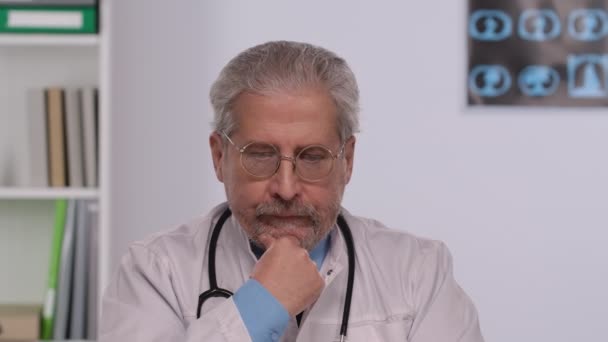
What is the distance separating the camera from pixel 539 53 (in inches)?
122

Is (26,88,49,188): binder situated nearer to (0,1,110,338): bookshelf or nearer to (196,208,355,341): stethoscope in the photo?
(0,1,110,338): bookshelf

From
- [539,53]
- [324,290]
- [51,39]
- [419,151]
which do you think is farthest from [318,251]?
[539,53]

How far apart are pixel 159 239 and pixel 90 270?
3.52ft

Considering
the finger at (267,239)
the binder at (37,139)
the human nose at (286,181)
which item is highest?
the human nose at (286,181)

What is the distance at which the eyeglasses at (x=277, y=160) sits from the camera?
1.54 metres

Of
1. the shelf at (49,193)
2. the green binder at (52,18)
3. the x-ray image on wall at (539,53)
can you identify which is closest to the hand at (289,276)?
the shelf at (49,193)

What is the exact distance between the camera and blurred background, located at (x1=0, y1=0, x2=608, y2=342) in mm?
3064

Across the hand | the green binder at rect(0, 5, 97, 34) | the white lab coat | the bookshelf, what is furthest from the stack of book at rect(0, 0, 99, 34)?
the hand

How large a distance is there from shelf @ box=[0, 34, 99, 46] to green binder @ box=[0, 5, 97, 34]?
0.04 feet

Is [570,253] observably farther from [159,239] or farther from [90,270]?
[159,239]

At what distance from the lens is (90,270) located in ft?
8.84

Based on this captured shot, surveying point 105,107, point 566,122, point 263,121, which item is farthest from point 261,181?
point 566,122

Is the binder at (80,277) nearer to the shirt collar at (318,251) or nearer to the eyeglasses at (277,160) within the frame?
the shirt collar at (318,251)

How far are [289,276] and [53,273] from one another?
1.35m
